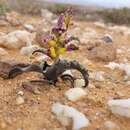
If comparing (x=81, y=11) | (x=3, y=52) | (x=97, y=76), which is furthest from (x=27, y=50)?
(x=81, y=11)

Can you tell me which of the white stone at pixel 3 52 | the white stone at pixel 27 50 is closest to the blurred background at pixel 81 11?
the white stone at pixel 27 50

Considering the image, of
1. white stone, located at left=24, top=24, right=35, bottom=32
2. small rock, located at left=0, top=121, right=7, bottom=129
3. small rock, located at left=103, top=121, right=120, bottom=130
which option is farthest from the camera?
white stone, located at left=24, top=24, right=35, bottom=32

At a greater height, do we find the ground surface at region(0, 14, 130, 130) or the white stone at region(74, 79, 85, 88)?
the white stone at region(74, 79, 85, 88)

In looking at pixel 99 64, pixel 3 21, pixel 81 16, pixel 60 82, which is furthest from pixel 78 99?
pixel 81 16

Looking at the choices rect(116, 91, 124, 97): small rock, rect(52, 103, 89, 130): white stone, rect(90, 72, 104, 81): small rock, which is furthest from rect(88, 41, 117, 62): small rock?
rect(52, 103, 89, 130): white stone

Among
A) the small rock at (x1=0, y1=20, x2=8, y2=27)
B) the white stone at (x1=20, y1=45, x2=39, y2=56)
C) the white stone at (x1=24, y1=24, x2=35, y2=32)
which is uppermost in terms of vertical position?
the white stone at (x1=20, y1=45, x2=39, y2=56)

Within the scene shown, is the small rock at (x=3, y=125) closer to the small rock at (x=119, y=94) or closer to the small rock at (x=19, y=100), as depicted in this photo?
the small rock at (x=19, y=100)

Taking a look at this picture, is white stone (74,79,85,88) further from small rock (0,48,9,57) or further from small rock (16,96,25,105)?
small rock (0,48,9,57)
